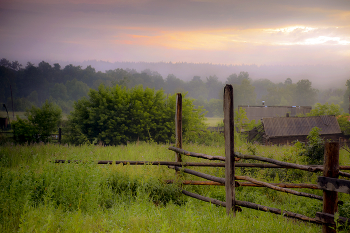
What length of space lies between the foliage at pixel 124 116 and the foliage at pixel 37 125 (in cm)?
191

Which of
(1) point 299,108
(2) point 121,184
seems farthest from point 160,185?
(1) point 299,108

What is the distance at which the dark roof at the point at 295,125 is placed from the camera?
74.3 ft

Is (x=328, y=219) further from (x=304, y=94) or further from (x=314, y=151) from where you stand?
(x=304, y=94)

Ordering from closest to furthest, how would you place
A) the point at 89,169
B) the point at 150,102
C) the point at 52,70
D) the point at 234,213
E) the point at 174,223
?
the point at 174,223
the point at 234,213
the point at 89,169
the point at 150,102
the point at 52,70

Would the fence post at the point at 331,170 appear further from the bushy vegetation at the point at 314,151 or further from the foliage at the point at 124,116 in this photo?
the foliage at the point at 124,116

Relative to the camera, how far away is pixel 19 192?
479cm

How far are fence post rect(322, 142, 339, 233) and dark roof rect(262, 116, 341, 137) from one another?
773 inches

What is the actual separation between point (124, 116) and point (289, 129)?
16.5 meters

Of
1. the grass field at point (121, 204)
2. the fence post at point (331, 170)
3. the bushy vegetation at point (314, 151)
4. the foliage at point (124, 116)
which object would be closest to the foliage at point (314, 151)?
the bushy vegetation at point (314, 151)

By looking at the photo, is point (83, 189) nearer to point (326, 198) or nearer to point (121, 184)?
point (121, 184)

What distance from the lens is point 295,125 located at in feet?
77.8

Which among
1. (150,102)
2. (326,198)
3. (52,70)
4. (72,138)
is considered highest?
(52,70)

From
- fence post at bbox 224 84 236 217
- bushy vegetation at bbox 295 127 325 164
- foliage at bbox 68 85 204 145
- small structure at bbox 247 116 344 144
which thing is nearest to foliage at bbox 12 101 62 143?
foliage at bbox 68 85 204 145

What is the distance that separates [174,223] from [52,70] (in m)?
95.2
